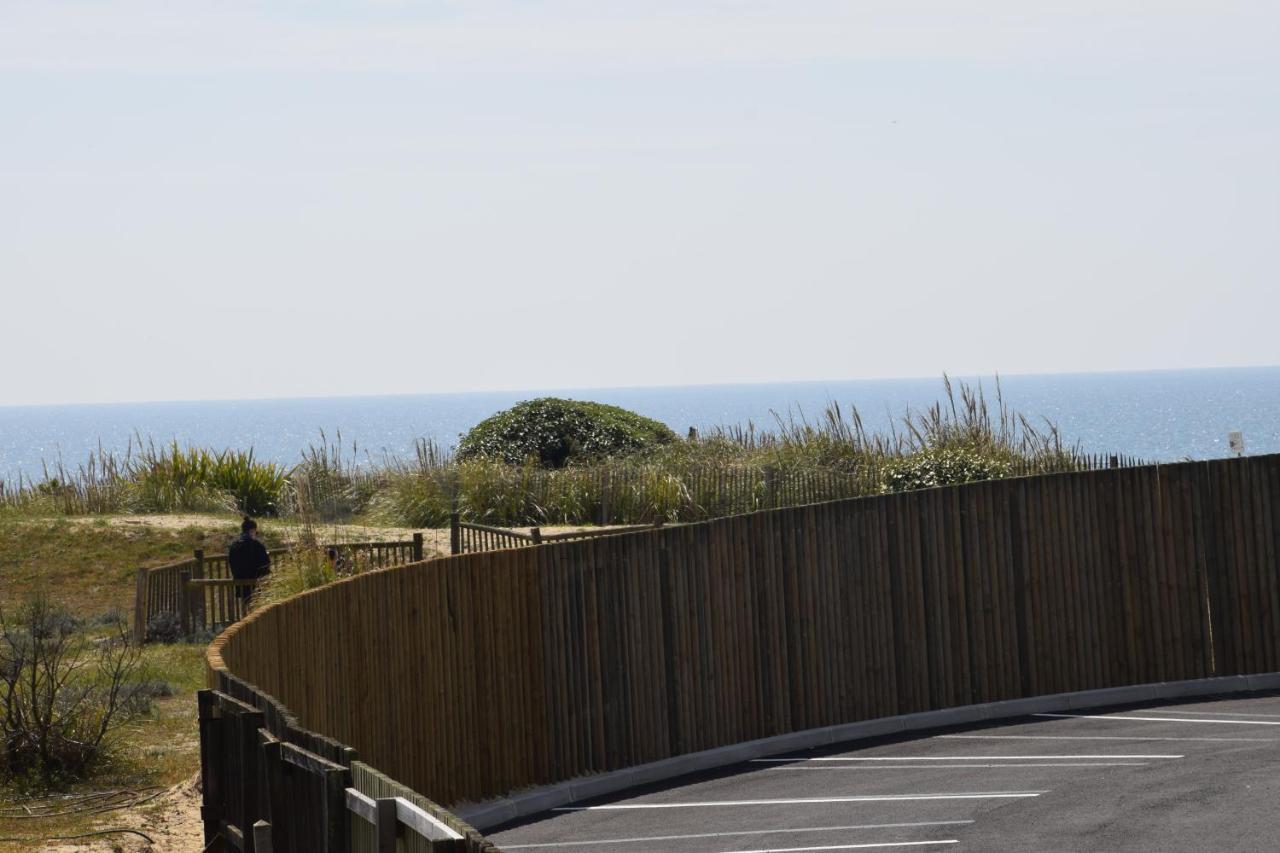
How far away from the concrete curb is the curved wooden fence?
143 millimetres

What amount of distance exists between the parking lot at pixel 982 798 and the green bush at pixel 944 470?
11.3 meters

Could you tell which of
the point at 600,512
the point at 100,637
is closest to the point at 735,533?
the point at 100,637

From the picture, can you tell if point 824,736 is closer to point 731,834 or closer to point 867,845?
point 731,834

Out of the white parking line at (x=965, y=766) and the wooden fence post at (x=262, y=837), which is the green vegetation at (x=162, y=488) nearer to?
the white parking line at (x=965, y=766)

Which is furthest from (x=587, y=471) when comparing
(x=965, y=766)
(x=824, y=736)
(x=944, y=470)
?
(x=965, y=766)

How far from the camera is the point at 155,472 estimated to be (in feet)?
98.3

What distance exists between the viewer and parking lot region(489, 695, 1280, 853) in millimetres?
9180

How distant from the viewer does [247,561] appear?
1802 centimetres

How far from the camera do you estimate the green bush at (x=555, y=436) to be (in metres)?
30.9

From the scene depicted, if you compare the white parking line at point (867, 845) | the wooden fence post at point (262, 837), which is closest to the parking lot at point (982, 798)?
the white parking line at point (867, 845)

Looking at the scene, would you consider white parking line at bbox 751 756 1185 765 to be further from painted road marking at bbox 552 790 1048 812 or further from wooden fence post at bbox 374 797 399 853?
wooden fence post at bbox 374 797 399 853

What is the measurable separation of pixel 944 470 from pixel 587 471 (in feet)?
20.8

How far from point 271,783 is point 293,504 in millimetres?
22105

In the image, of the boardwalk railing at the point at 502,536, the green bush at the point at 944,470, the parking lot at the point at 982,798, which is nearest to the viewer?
the parking lot at the point at 982,798
